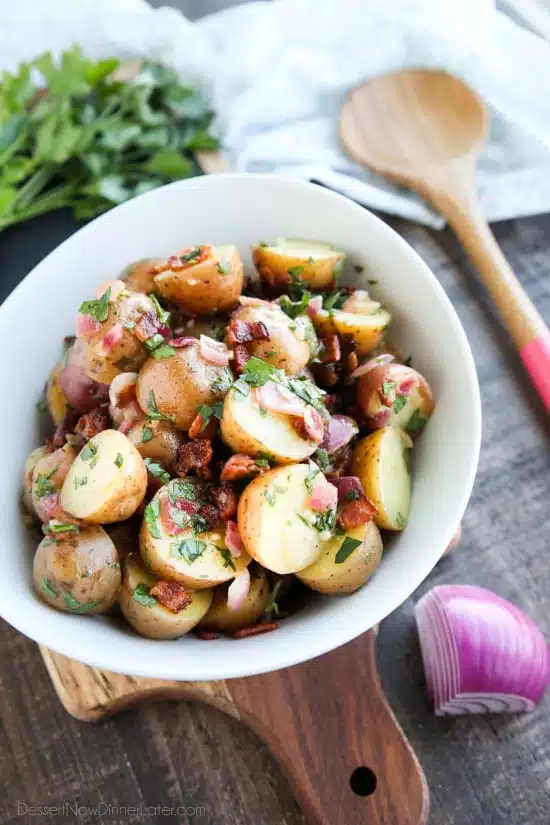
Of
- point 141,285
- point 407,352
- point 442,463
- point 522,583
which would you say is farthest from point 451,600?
point 141,285

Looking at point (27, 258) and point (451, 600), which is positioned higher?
point (27, 258)

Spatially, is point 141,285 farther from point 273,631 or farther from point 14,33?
point 14,33

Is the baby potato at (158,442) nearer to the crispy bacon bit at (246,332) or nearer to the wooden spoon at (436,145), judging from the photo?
the crispy bacon bit at (246,332)

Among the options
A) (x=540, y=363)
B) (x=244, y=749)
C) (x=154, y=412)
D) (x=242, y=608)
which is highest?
(x=154, y=412)

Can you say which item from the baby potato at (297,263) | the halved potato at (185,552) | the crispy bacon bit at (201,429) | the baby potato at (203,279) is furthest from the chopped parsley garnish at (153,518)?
the baby potato at (297,263)

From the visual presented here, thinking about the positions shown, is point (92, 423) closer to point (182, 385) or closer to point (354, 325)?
point (182, 385)

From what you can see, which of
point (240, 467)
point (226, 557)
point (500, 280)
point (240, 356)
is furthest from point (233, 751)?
point (500, 280)
